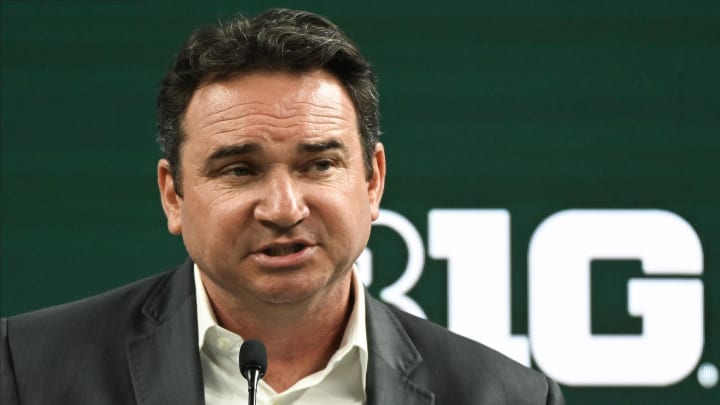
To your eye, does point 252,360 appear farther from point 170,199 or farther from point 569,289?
point 569,289

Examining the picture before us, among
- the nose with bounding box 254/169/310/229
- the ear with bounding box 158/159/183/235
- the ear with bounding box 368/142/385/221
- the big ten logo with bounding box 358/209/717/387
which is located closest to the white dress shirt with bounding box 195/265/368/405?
the ear with bounding box 158/159/183/235

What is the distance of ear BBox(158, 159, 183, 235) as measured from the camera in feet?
8.52

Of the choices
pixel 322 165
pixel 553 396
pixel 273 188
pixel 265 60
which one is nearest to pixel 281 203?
pixel 273 188

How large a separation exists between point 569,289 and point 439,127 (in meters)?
0.64

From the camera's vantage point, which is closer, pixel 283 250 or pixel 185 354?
pixel 283 250

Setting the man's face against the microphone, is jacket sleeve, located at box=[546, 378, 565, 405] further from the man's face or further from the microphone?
the microphone

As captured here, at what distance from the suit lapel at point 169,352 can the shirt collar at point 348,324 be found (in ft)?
0.05

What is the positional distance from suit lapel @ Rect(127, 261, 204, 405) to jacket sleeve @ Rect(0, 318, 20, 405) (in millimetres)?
237

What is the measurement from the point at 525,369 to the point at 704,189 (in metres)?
1.32

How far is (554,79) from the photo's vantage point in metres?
3.73

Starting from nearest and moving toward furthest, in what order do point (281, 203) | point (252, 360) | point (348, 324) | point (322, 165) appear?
1. point (252, 360)
2. point (281, 203)
3. point (322, 165)
4. point (348, 324)

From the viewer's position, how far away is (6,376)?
7.98ft

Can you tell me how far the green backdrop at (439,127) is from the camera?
3672mm

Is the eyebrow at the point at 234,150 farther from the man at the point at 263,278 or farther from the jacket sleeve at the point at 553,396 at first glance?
the jacket sleeve at the point at 553,396
